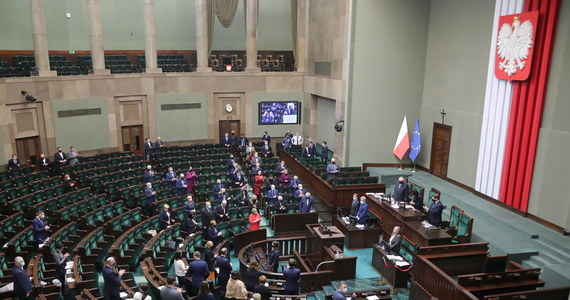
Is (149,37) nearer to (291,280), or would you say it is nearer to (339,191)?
(339,191)

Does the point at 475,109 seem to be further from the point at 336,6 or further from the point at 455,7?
the point at 336,6

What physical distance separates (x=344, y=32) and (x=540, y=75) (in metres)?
7.52

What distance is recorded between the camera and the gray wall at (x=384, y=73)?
1648 centimetres

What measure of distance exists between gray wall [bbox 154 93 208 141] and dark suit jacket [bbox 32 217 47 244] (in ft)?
35.8

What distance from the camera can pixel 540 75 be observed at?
11.5 m

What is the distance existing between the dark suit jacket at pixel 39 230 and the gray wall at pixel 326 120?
12.0 meters

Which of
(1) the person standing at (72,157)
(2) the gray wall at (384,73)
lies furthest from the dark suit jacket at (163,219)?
(2) the gray wall at (384,73)

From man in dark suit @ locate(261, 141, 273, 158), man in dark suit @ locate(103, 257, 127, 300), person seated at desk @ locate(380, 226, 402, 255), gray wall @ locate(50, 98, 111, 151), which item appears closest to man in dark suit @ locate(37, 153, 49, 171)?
gray wall @ locate(50, 98, 111, 151)

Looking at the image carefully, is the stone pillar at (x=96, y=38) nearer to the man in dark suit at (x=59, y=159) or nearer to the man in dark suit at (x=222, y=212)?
the man in dark suit at (x=59, y=159)

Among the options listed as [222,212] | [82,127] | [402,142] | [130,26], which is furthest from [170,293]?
[130,26]

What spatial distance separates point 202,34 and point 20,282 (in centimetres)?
1530

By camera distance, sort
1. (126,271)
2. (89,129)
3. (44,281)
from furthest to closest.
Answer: (89,129), (126,271), (44,281)

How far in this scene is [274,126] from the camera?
71.3 feet

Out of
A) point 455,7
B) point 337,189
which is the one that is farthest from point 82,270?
point 455,7
